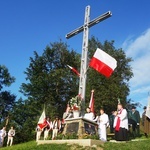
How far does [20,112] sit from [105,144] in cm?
2682

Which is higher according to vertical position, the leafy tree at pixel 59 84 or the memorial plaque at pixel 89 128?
the leafy tree at pixel 59 84

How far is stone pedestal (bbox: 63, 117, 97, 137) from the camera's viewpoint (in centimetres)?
1386

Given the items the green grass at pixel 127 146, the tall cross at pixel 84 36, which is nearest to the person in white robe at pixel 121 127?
the green grass at pixel 127 146

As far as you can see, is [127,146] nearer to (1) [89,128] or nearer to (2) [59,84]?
(1) [89,128]

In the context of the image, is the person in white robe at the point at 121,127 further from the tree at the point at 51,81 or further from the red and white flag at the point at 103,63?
the tree at the point at 51,81

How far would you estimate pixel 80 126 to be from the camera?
45.5 feet

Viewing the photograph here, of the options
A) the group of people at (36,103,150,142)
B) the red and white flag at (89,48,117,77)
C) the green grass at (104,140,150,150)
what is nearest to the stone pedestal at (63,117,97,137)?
the group of people at (36,103,150,142)

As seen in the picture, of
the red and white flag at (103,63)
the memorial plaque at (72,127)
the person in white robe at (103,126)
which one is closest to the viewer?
the memorial plaque at (72,127)

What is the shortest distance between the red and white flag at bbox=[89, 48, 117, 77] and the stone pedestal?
3.17m

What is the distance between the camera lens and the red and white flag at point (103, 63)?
16.7 meters

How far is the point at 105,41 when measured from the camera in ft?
139

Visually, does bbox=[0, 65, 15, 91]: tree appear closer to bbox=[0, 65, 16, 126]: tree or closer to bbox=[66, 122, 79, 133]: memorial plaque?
bbox=[0, 65, 16, 126]: tree

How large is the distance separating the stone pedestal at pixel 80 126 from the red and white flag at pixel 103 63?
10.4 feet

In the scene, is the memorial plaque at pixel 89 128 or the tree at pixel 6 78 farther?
the tree at pixel 6 78
